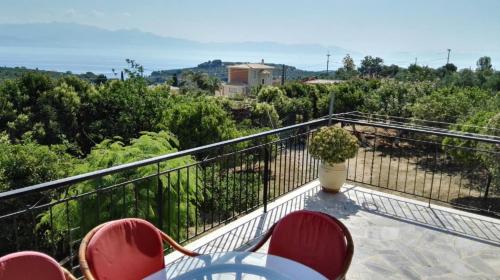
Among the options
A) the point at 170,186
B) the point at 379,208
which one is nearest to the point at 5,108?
the point at 170,186

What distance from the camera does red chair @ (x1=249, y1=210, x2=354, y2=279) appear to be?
202cm

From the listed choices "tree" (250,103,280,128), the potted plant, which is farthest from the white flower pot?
"tree" (250,103,280,128)

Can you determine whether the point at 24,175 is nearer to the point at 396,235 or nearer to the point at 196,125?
the point at 196,125

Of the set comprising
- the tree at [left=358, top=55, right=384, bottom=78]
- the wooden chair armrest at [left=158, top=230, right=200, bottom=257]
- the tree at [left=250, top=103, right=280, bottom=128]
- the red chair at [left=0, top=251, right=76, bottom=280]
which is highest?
the tree at [left=358, top=55, right=384, bottom=78]

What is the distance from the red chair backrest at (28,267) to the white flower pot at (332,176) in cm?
375

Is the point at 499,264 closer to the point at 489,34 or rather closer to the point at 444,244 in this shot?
the point at 444,244

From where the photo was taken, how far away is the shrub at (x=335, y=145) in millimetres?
4758

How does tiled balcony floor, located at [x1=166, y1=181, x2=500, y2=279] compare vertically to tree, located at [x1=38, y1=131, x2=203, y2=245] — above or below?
below

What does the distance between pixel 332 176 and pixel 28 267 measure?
388 centimetres

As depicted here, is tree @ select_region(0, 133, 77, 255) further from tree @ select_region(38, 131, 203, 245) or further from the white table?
the white table

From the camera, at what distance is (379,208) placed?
456 centimetres

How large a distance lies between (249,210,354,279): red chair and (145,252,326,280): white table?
0.20 m

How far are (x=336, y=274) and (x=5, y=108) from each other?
1312 cm

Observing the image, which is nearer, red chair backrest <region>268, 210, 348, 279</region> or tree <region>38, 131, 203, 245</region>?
red chair backrest <region>268, 210, 348, 279</region>
